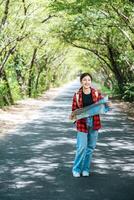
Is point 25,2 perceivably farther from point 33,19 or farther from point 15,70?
point 15,70

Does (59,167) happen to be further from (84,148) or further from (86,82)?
(86,82)

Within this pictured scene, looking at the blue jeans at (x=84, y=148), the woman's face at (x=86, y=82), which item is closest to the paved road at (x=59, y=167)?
the blue jeans at (x=84, y=148)

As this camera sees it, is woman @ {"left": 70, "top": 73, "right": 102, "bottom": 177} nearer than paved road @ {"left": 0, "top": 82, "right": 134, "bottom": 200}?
No

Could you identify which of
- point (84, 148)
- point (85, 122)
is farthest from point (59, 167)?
point (85, 122)

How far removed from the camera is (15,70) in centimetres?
3275

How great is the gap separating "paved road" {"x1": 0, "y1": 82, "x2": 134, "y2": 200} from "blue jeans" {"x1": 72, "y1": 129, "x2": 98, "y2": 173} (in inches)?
9.7

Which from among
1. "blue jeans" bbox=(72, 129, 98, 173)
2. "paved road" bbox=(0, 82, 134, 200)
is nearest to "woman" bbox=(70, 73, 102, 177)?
"blue jeans" bbox=(72, 129, 98, 173)

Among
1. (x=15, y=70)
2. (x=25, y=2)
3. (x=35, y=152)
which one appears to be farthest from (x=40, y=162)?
(x=15, y=70)

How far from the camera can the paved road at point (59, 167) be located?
7.30 m

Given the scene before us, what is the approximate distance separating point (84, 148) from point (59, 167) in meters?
1.29

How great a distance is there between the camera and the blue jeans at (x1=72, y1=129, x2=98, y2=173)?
8.18 meters

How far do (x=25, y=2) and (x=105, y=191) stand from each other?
16.5 metres

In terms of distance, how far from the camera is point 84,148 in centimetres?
824

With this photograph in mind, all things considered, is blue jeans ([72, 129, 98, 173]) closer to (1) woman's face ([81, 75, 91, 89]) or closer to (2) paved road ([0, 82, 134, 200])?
(2) paved road ([0, 82, 134, 200])
